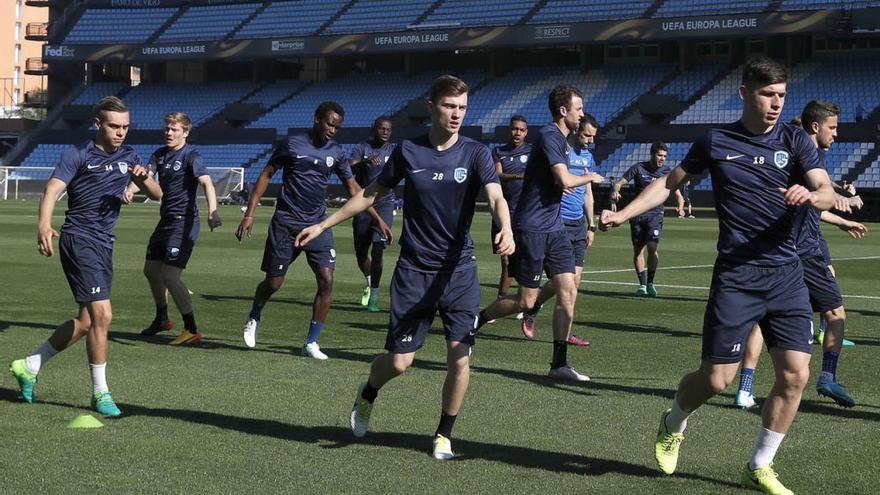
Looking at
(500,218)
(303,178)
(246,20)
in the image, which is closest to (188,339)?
(303,178)

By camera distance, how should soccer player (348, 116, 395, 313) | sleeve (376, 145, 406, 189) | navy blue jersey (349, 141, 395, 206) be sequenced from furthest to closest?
soccer player (348, 116, 395, 313) < navy blue jersey (349, 141, 395, 206) < sleeve (376, 145, 406, 189)

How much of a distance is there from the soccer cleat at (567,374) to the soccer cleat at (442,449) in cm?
302

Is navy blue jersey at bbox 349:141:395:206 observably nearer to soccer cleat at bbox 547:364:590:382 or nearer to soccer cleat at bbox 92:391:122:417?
soccer cleat at bbox 547:364:590:382

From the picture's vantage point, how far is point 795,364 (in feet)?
20.3

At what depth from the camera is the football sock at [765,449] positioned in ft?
20.1

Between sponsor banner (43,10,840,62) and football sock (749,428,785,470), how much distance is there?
1830 inches

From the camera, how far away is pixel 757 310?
20.4 ft

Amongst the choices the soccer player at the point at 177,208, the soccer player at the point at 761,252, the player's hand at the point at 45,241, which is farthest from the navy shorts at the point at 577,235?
the soccer player at the point at 761,252

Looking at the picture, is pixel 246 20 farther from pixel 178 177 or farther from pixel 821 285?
pixel 821 285

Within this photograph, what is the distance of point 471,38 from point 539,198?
49497 mm

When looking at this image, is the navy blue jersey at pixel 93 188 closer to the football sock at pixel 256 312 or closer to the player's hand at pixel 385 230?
the football sock at pixel 256 312

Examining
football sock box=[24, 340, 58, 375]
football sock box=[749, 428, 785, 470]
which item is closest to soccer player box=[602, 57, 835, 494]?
football sock box=[749, 428, 785, 470]

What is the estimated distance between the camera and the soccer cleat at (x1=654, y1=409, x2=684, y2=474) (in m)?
6.43

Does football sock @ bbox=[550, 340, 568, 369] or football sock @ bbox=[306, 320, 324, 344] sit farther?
football sock @ bbox=[306, 320, 324, 344]
